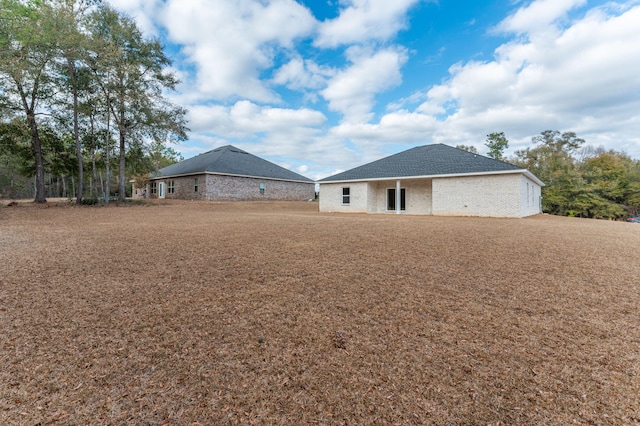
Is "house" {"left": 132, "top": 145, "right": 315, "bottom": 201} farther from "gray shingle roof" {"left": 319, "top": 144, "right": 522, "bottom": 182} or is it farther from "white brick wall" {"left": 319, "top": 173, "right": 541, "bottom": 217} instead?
"gray shingle roof" {"left": 319, "top": 144, "right": 522, "bottom": 182}

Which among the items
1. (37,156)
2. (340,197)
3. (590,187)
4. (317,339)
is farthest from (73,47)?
(590,187)

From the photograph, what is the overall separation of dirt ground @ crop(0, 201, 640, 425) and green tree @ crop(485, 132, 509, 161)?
34.9 metres

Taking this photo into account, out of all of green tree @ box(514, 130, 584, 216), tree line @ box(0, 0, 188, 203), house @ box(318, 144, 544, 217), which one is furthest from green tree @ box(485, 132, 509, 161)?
tree line @ box(0, 0, 188, 203)

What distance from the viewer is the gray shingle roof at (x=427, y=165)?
14.5 meters

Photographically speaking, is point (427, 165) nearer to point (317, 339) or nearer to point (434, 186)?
point (434, 186)

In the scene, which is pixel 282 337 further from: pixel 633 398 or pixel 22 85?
pixel 22 85

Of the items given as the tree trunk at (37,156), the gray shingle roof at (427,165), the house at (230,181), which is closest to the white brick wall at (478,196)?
the gray shingle roof at (427,165)

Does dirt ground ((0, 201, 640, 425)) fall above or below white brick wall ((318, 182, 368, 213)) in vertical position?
below

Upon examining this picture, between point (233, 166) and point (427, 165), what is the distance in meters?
17.0

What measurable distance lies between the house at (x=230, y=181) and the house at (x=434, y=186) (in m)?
8.96

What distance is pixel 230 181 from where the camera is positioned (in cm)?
2420

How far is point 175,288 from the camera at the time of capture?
3.55m

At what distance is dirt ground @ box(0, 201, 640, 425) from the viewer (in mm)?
1759

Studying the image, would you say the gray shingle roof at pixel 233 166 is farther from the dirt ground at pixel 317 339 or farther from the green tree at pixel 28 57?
the dirt ground at pixel 317 339
